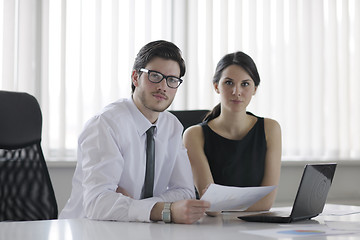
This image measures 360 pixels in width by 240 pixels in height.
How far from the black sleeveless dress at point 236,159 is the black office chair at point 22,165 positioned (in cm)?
73

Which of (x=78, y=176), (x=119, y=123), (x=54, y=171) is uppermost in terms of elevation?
(x=119, y=123)

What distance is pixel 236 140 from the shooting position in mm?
2330

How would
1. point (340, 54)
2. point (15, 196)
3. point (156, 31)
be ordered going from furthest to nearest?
point (340, 54), point (156, 31), point (15, 196)

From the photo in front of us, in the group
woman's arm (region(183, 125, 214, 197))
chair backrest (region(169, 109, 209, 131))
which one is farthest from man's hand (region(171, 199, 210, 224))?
chair backrest (region(169, 109, 209, 131))

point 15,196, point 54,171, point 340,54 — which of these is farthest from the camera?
point 340,54

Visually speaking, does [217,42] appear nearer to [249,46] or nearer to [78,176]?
[249,46]

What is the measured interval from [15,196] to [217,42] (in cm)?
205

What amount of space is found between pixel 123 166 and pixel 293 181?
7.24ft

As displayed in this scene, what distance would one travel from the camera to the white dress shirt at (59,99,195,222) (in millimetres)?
1516

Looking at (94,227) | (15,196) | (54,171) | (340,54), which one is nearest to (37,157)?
(15,196)

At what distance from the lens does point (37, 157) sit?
7.03 ft

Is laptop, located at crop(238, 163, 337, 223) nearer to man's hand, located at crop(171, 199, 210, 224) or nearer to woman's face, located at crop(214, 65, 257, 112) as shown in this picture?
man's hand, located at crop(171, 199, 210, 224)

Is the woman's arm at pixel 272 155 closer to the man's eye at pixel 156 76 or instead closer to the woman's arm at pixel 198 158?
the woman's arm at pixel 198 158

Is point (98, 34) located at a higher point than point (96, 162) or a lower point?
higher
